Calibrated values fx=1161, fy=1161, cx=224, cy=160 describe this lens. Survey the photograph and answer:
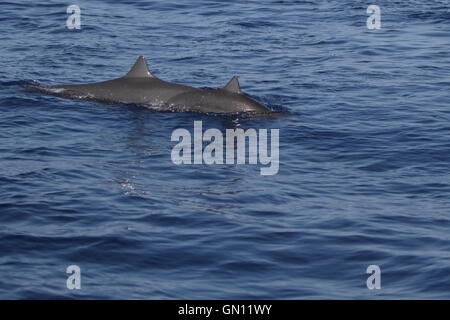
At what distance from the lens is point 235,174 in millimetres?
17672

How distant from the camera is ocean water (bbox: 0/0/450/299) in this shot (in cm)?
1368

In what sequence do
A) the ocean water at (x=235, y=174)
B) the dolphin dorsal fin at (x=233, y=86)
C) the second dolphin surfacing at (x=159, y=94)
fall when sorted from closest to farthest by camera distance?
the ocean water at (x=235, y=174), the second dolphin surfacing at (x=159, y=94), the dolphin dorsal fin at (x=233, y=86)

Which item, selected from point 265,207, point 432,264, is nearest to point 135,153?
point 265,207

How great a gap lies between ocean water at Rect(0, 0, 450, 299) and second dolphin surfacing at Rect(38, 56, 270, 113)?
0.39 meters

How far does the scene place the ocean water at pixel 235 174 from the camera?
13680mm

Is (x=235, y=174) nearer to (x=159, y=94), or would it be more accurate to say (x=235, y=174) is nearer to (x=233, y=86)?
(x=233, y=86)

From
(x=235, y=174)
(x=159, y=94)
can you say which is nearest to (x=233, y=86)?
(x=159, y=94)

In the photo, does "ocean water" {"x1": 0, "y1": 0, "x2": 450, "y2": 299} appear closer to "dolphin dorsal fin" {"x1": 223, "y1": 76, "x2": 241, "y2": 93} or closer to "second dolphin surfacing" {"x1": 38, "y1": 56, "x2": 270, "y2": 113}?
"second dolphin surfacing" {"x1": 38, "y1": 56, "x2": 270, "y2": 113}

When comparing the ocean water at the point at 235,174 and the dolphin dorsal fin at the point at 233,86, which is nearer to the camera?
the ocean water at the point at 235,174

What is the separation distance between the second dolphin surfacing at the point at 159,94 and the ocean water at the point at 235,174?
393 mm

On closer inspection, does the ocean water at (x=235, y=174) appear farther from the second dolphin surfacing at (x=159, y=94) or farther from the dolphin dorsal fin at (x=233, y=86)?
the dolphin dorsal fin at (x=233, y=86)

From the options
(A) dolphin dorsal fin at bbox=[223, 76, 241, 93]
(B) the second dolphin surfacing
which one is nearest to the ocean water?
(B) the second dolphin surfacing

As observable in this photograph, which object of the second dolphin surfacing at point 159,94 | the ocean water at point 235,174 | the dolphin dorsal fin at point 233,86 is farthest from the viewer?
the dolphin dorsal fin at point 233,86

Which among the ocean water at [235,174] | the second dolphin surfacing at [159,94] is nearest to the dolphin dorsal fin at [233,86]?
the second dolphin surfacing at [159,94]
